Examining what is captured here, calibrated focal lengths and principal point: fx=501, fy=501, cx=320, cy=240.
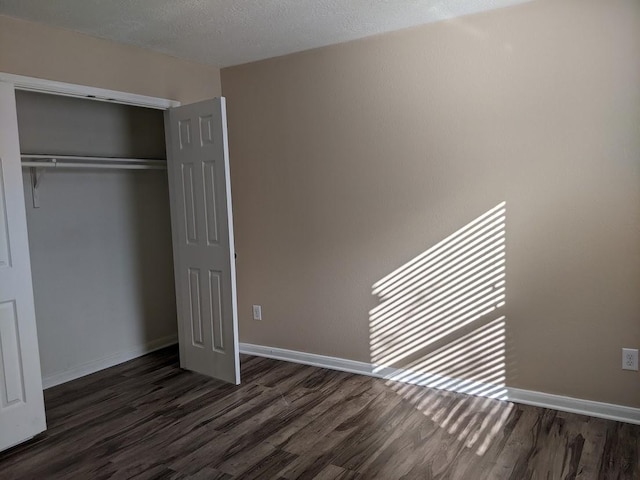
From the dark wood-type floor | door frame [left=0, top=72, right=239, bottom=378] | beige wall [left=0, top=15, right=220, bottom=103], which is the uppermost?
beige wall [left=0, top=15, right=220, bottom=103]

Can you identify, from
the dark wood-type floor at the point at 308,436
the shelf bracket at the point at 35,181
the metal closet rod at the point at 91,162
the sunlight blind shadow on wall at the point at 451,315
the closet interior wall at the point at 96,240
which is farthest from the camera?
the closet interior wall at the point at 96,240

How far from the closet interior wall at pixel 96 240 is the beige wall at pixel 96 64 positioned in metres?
0.66

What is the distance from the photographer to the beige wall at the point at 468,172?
2.81 meters

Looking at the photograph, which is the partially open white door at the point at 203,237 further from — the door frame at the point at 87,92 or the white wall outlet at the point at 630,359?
the white wall outlet at the point at 630,359

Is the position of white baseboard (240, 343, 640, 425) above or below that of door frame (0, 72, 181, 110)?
below

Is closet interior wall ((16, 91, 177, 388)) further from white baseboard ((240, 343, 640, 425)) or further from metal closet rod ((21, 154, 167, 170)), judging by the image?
white baseboard ((240, 343, 640, 425))

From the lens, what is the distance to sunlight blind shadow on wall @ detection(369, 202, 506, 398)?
3201 mm

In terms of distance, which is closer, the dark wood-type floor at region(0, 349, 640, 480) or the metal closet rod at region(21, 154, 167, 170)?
the dark wood-type floor at region(0, 349, 640, 480)

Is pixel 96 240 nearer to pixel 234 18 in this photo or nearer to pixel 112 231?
pixel 112 231

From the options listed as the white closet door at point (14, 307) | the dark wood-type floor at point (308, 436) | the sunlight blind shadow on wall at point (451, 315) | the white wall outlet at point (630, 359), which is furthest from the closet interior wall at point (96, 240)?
the white wall outlet at point (630, 359)

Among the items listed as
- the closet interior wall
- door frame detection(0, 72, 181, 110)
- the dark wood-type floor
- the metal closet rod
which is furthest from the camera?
the closet interior wall

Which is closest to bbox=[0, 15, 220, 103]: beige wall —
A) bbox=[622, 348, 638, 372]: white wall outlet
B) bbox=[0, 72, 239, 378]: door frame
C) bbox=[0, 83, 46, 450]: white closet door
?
bbox=[0, 72, 239, 378]: door frame

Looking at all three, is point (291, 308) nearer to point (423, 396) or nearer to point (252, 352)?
point (252, 352)

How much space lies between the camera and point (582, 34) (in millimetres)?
2789
